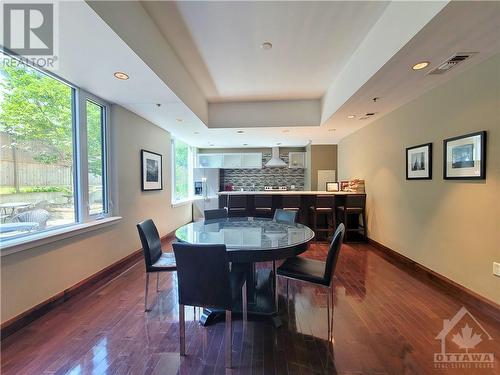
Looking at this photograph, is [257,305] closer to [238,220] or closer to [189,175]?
[238,220]

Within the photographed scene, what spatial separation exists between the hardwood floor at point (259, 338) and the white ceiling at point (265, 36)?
284cm

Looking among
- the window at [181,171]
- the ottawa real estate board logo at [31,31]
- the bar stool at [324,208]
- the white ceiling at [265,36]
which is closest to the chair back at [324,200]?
the bar stool at [324,208]

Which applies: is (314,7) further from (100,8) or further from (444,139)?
(444,139)

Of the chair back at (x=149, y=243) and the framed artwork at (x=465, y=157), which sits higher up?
the framed artwork at (x=465, y=157)

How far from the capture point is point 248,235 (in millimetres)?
2273

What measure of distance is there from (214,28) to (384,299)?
3373 millimetres

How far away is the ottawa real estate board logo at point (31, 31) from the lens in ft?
5.51

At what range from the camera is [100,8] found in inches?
65.6

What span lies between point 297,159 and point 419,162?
4553mm

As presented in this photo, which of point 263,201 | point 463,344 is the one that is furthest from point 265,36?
point 463,344

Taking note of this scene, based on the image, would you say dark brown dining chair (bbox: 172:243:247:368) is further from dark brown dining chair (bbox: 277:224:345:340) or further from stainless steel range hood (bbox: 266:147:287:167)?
stainless steel range hood (bbox: 266:147:287:167)

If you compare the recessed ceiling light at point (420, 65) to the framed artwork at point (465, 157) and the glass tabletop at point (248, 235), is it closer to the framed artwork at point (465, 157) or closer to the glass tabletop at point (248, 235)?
the framed artwork at point (465, 157)

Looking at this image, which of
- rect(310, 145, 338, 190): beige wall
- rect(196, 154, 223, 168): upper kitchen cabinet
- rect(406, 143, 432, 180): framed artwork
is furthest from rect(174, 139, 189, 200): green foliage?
rect(406, 143, 432, 180): framed artwork

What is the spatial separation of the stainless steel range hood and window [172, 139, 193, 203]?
247 cm
